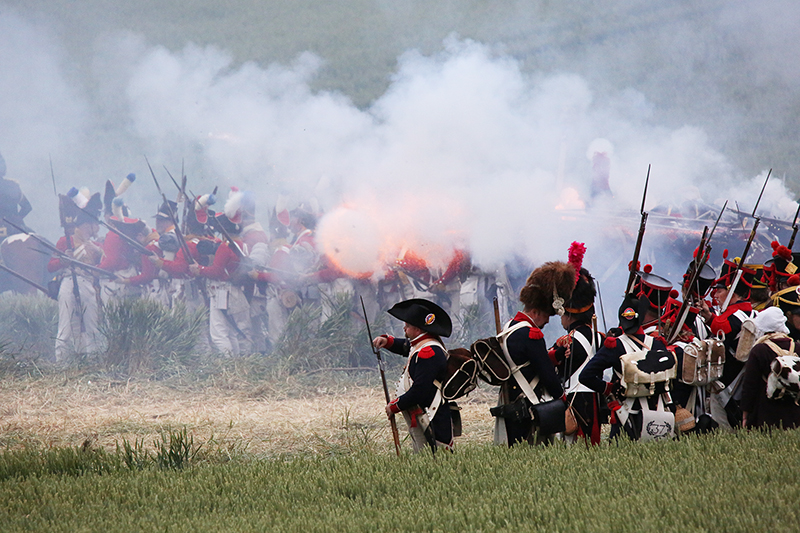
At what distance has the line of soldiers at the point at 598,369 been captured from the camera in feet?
14.7

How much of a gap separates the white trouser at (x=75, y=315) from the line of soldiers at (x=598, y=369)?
10.4 metres

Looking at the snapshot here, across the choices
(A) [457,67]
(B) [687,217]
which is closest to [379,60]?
(A) [457,67]

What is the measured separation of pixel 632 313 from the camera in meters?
4.71

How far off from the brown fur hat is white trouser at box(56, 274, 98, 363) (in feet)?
35.8

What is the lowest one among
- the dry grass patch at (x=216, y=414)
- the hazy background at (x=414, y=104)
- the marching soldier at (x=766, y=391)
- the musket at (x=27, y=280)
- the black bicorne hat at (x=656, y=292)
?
the dry grass patch at (x=216, y=414)

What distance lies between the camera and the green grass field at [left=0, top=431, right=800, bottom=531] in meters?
3.12

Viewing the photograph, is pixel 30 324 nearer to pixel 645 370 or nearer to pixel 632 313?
pixel 632 313

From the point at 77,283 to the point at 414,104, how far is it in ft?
25.2

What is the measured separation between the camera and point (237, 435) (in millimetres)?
7320

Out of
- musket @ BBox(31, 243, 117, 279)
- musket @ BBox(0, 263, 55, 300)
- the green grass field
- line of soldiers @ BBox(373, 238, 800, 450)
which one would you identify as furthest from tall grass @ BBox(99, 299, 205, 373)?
line of soldiers @ BBox(373, 238, 800, 450)

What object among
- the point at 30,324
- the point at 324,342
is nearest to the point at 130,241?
the point at 30,324

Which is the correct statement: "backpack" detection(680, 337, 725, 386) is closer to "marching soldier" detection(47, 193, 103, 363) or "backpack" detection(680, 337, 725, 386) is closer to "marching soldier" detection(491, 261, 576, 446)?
"marching soldier" detection(491, 261, 576, 446)

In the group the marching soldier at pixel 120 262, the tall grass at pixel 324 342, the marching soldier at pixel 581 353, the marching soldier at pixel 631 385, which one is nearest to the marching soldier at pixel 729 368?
the marching soldier at pixel 631 385

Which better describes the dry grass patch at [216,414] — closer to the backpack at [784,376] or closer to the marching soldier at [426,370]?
the marching soldier at [426,370]
